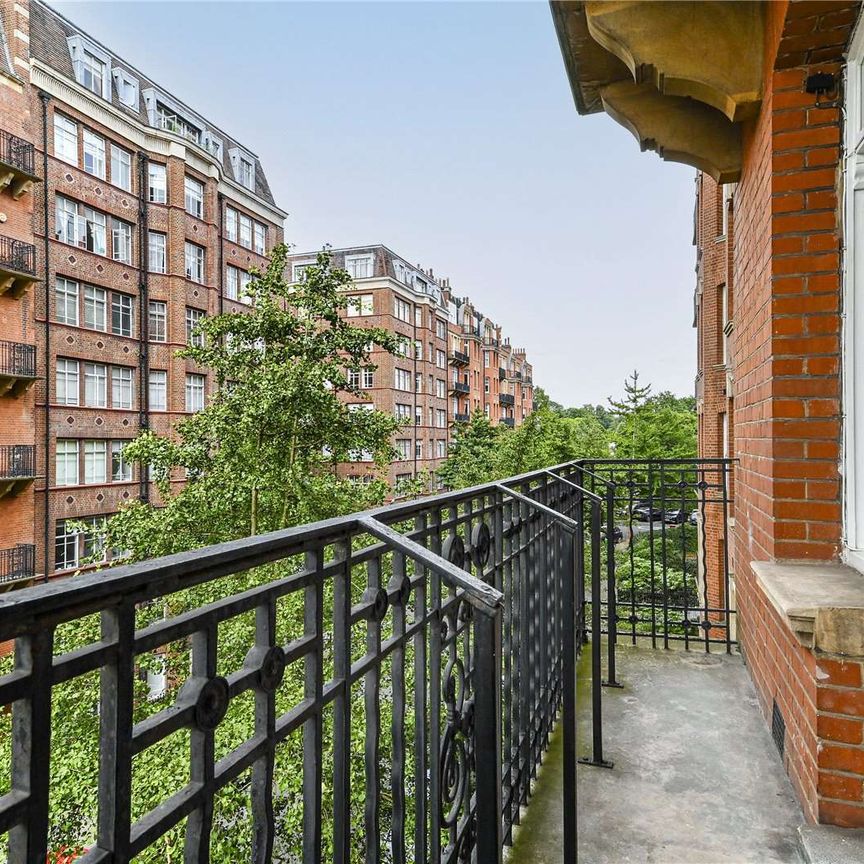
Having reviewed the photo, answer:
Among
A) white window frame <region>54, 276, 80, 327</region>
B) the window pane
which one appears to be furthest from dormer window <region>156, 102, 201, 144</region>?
white window frame <region>54, 276, 80, 327</region>

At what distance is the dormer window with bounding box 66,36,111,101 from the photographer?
653 inches

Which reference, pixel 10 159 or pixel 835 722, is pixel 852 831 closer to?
pixel 835 722

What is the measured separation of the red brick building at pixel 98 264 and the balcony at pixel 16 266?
0.31 metres

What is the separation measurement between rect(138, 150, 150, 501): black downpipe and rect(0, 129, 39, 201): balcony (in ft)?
11.8

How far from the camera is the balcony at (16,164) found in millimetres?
13727

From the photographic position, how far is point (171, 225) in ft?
60.7

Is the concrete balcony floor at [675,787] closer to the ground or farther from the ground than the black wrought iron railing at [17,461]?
closer to the ground

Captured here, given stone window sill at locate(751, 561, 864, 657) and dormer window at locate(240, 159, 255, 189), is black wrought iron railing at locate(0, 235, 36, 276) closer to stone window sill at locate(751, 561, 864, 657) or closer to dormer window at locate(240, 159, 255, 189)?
dormer window at locate(240, 159, 255, 189)

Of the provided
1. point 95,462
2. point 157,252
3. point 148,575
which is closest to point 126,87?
point 157,252

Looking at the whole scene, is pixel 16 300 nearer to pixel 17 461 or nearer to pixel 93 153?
pixel 17 461

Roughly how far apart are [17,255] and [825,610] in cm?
1725

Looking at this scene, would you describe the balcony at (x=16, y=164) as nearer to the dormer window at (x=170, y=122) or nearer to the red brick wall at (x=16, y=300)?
the red brick wall at (x=16, y=300)

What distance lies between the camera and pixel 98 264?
16672mm

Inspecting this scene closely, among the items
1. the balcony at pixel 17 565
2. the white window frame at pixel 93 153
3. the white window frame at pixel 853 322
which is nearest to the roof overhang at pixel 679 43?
the white window frame at pixel 853 322
